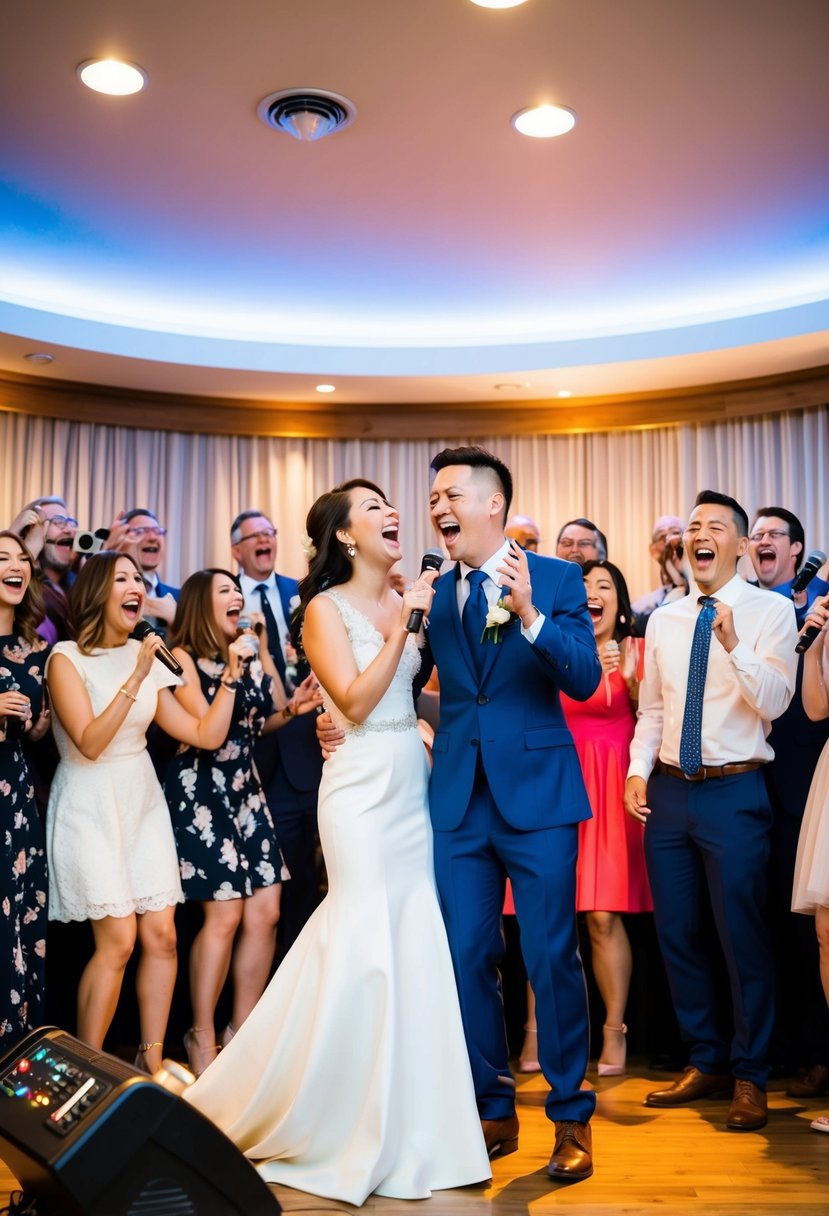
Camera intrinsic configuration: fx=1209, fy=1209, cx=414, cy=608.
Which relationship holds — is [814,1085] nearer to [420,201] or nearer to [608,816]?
[608,816]

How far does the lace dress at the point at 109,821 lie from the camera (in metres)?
3.95

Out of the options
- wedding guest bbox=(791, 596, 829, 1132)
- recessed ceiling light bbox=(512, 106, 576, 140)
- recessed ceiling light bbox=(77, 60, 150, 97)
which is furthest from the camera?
recessed ceiling light bbox=(512, 106, 576, 140)

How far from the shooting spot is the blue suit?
3.15 metres

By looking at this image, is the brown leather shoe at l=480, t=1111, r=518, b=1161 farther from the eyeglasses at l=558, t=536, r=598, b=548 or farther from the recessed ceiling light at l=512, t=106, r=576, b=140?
the recessed ceiling light at l=512, t=106, r=576, b=140

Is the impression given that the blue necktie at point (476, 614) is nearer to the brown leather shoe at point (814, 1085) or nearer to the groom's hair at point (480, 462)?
the groom's hair at point (480, 462)

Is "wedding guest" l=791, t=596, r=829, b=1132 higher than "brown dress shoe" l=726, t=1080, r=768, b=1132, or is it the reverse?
"wedding guest" l=791, t=596, r=829, b=1132

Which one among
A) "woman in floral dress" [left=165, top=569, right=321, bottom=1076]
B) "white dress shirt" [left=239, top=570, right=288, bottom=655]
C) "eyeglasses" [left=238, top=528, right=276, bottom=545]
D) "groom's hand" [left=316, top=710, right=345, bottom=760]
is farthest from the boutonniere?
"eyeglasses" [left=238, top=528, right=276, bottom=545]

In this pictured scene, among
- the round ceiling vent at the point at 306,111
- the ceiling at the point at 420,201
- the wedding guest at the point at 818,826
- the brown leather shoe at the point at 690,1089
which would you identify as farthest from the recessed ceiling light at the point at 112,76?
the brown leather shoe at the point at 690,1089

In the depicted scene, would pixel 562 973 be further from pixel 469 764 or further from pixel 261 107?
pixel 261 107

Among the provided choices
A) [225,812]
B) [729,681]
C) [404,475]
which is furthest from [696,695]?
[404,475]

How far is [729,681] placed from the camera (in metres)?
3.91

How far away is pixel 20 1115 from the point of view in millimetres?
2361

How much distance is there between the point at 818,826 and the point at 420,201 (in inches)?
130

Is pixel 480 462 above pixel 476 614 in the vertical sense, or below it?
above
